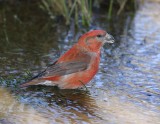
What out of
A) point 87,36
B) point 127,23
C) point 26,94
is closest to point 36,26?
point 127,23

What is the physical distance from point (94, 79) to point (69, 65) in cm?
41

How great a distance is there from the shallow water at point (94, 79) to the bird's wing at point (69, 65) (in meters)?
0.21

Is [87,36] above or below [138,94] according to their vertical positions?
above

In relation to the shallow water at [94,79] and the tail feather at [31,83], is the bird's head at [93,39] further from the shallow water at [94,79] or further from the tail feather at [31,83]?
the tail feather at [31,83]

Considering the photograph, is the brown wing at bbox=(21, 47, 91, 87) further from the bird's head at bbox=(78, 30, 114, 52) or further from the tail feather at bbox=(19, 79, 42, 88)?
the bird's head at bbox=(78, 30, 114, 52)

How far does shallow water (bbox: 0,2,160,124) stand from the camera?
4.57 m

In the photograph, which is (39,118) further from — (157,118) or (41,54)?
(41,54)

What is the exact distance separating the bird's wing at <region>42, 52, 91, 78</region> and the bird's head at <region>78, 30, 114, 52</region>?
8.3 inches

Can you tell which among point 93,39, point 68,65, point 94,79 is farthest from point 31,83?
point 93,39

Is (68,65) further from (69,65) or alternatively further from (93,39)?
(93,39)

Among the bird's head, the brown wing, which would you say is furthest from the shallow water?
the bird's head

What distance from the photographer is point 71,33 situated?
25.0ft

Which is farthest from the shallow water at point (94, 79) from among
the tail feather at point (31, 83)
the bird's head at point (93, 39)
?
the bird's head at point (93, 39)

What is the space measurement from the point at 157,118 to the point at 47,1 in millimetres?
4531
